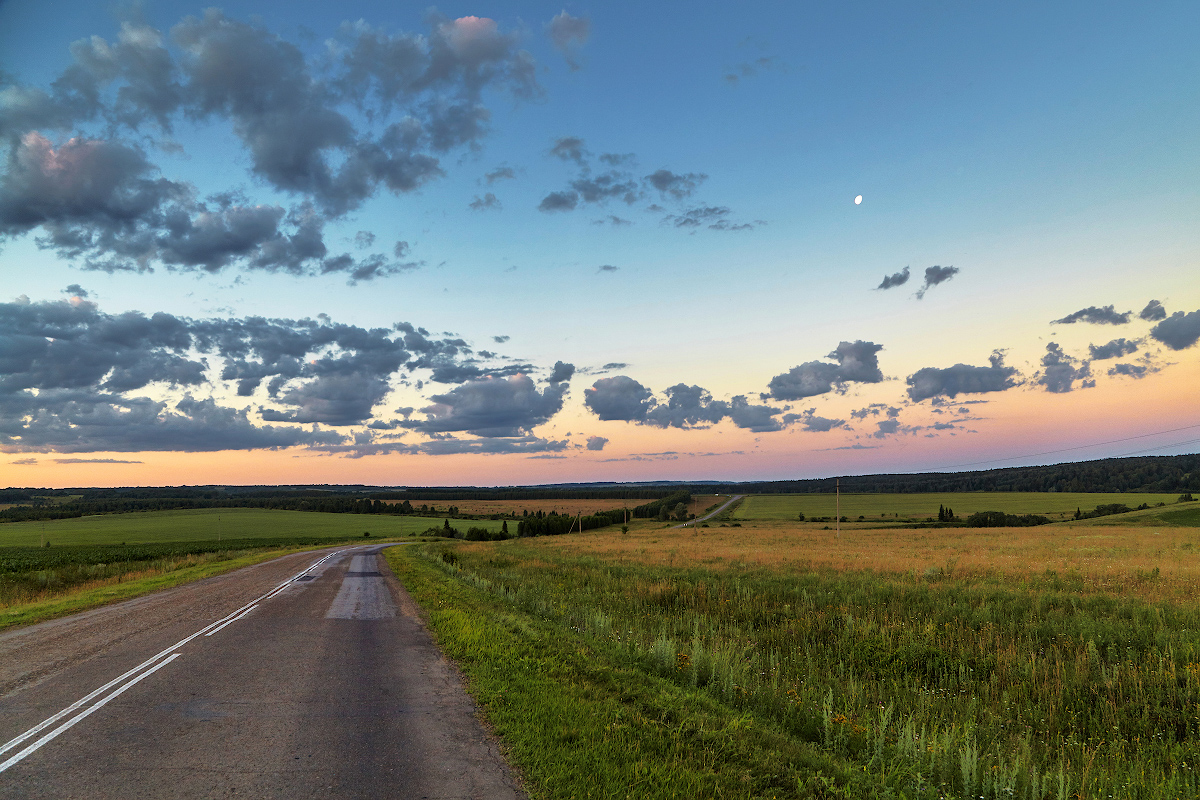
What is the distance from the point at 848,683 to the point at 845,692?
47 cm

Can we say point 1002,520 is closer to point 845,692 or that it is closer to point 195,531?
point 845,692

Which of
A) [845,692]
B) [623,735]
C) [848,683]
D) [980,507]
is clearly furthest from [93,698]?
[980,507]

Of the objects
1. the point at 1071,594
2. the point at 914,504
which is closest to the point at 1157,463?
the point at 914,504

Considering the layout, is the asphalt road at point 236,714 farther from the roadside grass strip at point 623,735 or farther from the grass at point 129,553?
the grass at point 129,553

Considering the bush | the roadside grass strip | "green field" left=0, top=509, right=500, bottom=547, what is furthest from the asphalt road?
the bush

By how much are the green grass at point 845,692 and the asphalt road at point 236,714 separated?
0.94 m

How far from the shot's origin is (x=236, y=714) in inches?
318

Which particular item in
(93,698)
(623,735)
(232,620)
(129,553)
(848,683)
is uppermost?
(93,698)

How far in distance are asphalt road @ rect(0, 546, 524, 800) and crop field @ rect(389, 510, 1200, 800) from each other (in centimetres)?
95

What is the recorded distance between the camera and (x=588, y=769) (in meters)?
6.31

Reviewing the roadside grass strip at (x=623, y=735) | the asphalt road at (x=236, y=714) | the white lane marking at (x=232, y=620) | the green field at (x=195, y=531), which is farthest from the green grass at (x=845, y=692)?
the green field at (x=195, y=531)

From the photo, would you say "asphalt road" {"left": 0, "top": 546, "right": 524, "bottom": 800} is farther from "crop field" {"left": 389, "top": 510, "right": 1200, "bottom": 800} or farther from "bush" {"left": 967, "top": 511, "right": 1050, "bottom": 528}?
"bush" {"left": 967, "top": 511, "right": 1050, "bottom": 528}

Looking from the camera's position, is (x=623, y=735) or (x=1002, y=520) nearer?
(x=623, y=735)

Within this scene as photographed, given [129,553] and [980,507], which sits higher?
[129,553]
